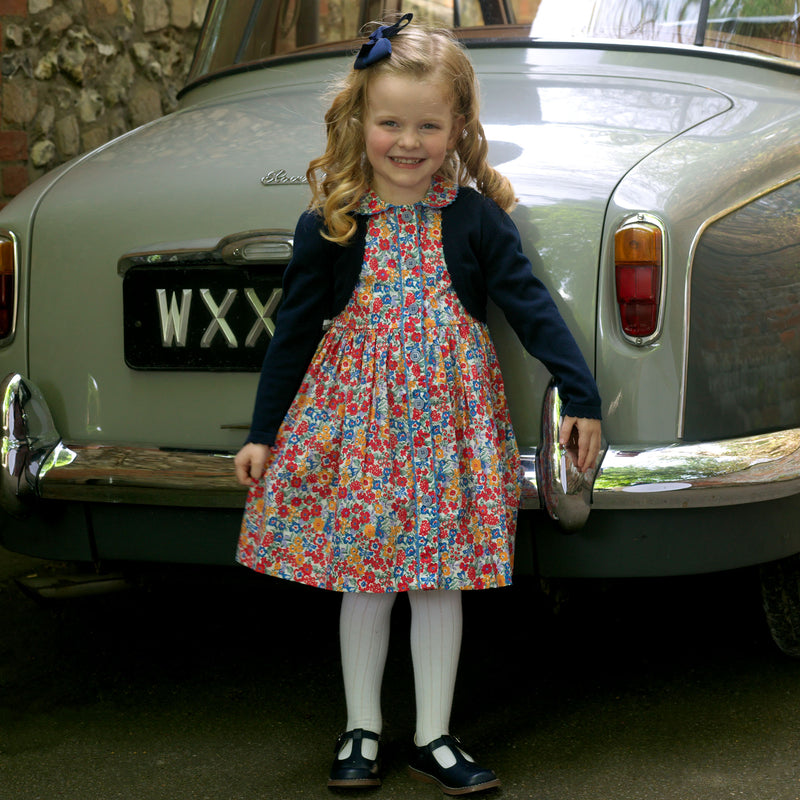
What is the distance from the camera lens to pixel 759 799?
2113 mm

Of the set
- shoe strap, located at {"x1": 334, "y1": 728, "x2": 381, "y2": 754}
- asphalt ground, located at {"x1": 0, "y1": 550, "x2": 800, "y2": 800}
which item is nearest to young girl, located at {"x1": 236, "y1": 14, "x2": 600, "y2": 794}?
shoe strap, located at {"x1": 334, "y1": 728, "x2": 381, "y2": 754}

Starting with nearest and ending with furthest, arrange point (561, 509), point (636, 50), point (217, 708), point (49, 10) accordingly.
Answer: point (561, 509), point (217, 708), point (636, 50), point (49, 10)

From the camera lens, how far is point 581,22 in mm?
2924

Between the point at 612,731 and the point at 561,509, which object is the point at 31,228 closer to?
the point at 561,509

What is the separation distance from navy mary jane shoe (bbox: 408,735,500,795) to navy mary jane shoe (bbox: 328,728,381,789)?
0.09 metres

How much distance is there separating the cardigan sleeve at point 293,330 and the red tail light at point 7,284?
0.69 meters

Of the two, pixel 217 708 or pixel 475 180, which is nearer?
pixel 475 180

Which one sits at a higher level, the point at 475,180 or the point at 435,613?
the point at 475,180

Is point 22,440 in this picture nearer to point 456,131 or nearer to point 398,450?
point 398,450

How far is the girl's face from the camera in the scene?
6.86ft

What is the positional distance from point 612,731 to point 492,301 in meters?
0.96

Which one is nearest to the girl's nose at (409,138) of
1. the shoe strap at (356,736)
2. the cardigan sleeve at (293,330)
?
the cardigan sleeve at (293,330)

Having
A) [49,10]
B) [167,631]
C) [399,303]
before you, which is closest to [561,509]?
[399,303]

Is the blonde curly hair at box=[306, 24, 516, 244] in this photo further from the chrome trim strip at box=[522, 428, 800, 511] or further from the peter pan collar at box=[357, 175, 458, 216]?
the chrome trim strip at box=[522, 428, 800, 511]
